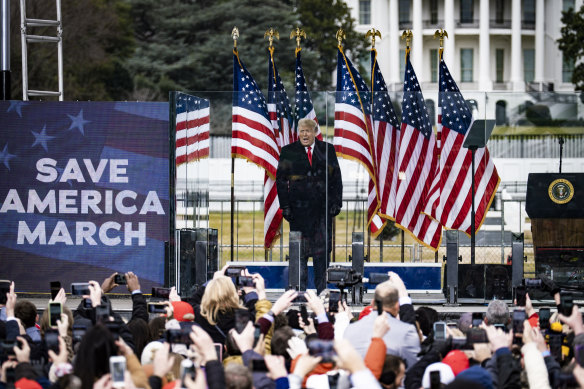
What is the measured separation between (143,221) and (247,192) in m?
1.60

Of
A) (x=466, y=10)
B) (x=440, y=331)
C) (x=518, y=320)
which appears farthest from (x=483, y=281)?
(x=466, y=10)

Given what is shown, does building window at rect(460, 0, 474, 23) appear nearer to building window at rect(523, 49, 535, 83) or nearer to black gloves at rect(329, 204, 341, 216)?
building window at rect(523, 49, 535, 83)

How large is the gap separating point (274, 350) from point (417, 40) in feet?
267

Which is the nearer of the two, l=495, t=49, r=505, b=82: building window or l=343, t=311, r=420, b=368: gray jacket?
l=343, t=311, r=420, b=368: gray jacket

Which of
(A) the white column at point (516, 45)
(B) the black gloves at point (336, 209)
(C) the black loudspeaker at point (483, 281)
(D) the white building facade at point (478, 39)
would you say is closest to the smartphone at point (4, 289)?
(B) the black gloves at point (336, 209)

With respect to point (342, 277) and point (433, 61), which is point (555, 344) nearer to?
point (342, 277)

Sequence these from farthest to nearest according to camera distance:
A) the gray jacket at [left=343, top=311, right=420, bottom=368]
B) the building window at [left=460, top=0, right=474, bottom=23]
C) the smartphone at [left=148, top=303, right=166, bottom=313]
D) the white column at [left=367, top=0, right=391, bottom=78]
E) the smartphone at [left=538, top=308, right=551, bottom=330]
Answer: the building window at [left=460, top=0, right=474, bottom=23], the white column at [left=367, top=0, right=391, bottom=78], the smartphone at [left=538, top=308, right=551, bottom=330], the smartphone at [left=148, top=303, right=166, bottom=313], the gray jacket at [left=343, top=311, right=420, bottom=368]

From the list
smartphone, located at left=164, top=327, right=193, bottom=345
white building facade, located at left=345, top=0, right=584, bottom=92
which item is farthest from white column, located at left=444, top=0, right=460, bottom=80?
smartphone, located at left=164, top=327, right=193, bottom=345

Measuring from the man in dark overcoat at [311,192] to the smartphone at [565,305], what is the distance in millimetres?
7509

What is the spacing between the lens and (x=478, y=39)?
3625 inches

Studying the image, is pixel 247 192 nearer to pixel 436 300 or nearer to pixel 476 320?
pixel 436 300

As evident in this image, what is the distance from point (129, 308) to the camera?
16.9 metres

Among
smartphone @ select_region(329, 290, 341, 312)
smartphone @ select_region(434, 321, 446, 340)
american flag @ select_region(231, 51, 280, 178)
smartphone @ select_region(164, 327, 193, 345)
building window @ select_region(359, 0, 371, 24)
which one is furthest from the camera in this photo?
building window @ select_region(359, 0, 371, 24)

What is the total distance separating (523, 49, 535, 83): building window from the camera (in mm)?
91500
